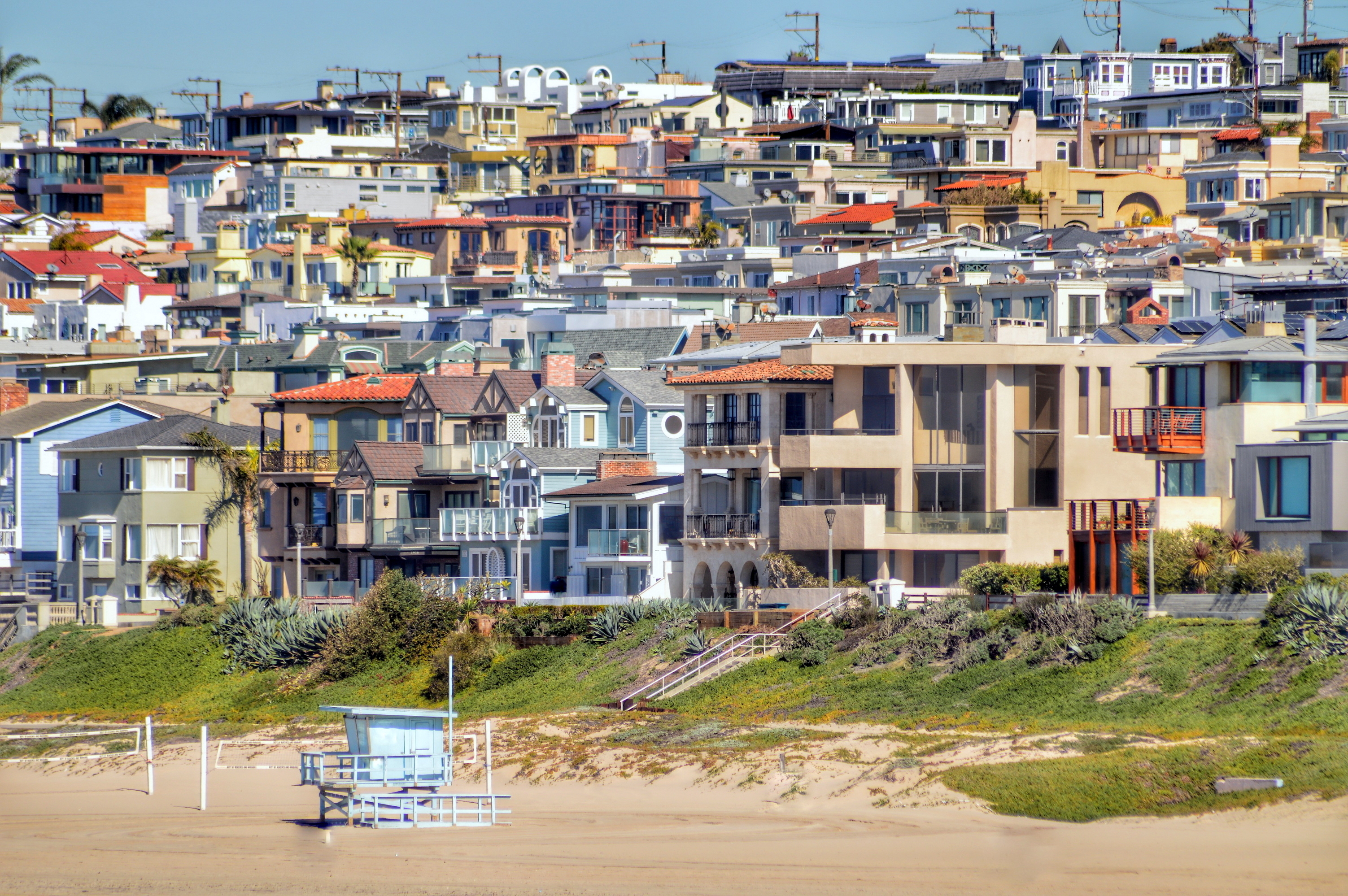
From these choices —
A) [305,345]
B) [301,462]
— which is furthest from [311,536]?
[305,345]

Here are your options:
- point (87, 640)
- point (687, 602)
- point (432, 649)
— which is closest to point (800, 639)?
point (687, 602)

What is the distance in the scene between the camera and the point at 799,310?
107062 mm

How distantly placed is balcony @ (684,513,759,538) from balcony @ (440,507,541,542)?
26.1 feet

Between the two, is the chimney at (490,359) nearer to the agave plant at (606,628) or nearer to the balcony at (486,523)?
the balcony at (486,523)

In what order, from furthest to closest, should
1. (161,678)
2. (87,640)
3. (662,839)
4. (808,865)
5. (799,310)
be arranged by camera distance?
(799,310) → (87,640) → (161,678) → (662,839) → (808,865)

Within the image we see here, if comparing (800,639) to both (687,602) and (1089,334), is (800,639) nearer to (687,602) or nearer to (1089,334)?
(687,602)

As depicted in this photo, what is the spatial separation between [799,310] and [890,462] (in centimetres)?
4531

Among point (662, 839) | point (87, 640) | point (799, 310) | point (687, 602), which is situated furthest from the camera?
point (799, 310)

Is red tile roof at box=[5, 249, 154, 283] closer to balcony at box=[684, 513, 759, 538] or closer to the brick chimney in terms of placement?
the brick chimney

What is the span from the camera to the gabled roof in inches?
5133

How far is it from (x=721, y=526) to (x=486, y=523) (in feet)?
36.2

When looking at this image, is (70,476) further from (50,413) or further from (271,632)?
(271,632)

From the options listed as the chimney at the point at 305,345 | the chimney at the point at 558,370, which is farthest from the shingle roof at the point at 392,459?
the chimney at the point at 305,345

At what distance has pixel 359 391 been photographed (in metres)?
82.7
